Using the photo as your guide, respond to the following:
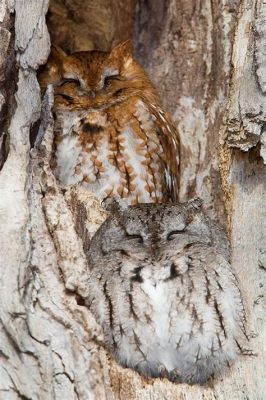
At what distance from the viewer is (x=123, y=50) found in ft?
13.2

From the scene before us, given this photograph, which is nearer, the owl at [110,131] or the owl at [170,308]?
the owl at [170,308]

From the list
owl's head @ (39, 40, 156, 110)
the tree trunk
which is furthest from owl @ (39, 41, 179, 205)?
the tree trunk

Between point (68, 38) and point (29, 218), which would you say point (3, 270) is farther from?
point (68, 38)

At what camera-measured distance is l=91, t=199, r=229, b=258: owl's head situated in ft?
10.8

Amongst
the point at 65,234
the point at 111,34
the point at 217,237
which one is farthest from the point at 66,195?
the point at 111,34

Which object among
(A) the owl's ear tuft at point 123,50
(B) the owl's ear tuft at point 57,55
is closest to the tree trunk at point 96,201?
(A) the owl's ear tuft at point 123,50

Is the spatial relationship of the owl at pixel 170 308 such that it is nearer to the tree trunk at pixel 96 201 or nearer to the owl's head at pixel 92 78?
the tree trunk at pixel 96 201

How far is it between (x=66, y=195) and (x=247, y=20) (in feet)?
3.38

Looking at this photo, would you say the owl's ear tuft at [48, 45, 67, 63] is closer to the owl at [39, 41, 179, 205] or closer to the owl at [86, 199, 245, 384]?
the owl at [39, 41, 179, 205]

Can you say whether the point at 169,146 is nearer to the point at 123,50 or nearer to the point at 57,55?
the point at 123,50

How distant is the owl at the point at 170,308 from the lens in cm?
310

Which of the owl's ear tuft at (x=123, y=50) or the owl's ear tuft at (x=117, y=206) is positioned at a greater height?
the owl's ear tuft at (x=123, y=50)

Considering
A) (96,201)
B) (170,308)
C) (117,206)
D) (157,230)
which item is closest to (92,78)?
(96,201)

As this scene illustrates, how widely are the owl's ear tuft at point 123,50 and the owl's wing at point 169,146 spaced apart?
10.9 inches
